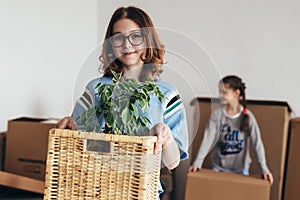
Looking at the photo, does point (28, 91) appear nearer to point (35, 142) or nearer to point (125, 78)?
point (35, 142)

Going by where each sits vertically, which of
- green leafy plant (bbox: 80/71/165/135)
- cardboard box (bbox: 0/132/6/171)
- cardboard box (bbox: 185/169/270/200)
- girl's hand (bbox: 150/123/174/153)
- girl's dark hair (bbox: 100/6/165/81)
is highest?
girl's dark hair (bbox: 100/6/165/81)

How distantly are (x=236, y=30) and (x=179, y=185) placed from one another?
101 centimetres

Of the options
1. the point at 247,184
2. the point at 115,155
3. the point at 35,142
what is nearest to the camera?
the point at 115,155

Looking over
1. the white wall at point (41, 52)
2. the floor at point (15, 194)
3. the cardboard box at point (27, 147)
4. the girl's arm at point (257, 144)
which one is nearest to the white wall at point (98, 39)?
the white wall at point (41, 52)

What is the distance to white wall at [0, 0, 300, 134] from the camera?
6.82 ft

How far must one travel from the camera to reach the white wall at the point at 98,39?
208 cm

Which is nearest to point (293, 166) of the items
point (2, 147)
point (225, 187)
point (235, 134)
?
point (235, 134)

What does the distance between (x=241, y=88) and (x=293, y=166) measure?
525 mm

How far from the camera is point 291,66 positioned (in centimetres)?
257

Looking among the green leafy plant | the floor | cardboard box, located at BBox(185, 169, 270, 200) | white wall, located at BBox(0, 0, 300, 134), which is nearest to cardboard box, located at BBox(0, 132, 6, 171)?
white wall, located at BBox(0, 0, 300, 134)

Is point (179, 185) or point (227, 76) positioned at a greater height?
point (227, 76)

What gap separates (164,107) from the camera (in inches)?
39.6

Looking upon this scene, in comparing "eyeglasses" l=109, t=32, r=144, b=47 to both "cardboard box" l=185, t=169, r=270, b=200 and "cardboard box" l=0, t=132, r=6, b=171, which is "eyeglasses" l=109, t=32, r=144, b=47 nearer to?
"cardboard box" l=0, t=132, r=6, b=171

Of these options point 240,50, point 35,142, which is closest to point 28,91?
point 35,142
